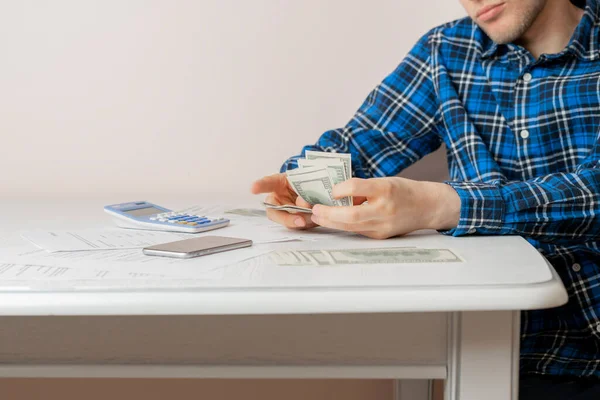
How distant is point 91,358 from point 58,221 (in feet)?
1.64

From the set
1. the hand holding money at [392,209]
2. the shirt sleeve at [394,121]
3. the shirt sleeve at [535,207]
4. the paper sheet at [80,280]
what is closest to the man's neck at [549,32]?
the shirt sleeve at [394,121]

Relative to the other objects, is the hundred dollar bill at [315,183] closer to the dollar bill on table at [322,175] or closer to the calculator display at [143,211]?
the dollar bill on table at [322,175]

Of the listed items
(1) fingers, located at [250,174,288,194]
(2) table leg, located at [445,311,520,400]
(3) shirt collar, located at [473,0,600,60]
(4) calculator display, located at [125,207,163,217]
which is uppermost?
(3) shirt collar, located at [473,0,600,60]

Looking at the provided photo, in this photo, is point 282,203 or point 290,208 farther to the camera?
point 282,203

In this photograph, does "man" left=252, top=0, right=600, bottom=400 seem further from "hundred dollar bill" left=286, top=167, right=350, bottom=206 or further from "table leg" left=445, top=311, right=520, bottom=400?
"table leg" left=445, top=311, right=520, bottom=400

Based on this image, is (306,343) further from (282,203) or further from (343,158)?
(282,203)

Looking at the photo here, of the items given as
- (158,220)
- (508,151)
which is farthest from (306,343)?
(508,151)

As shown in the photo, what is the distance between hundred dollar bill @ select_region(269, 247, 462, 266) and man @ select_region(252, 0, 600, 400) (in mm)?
101

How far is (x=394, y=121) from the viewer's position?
168 centimetres

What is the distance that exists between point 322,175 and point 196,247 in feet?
0.88

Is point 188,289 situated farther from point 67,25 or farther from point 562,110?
point 67,25

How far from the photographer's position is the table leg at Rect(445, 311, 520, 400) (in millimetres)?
834

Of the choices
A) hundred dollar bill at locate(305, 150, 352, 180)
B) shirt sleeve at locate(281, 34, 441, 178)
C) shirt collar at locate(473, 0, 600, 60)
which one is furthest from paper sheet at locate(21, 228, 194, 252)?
shirt collar at locate(473, 0, 600, 60)

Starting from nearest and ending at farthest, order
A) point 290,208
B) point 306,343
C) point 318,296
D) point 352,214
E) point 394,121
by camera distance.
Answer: point 318,296
point 306,343
point 352,214
point 290,208
point 394,121
